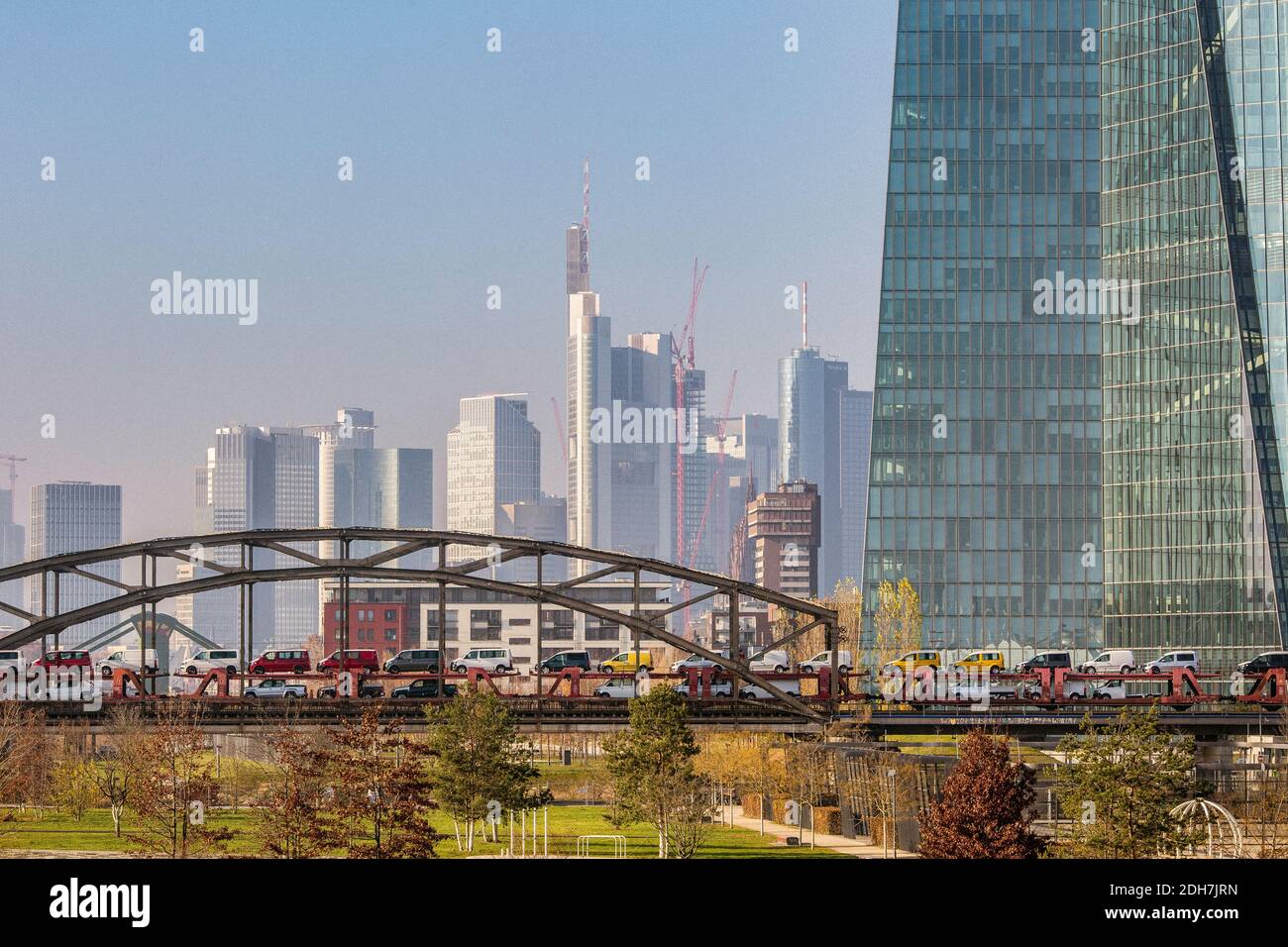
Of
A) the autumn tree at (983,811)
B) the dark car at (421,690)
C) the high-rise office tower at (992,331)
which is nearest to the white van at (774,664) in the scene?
the dark car at (421,690)

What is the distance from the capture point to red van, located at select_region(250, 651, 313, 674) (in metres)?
97.6

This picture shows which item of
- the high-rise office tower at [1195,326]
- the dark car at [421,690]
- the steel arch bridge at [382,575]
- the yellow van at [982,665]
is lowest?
the dark car at [421,690]

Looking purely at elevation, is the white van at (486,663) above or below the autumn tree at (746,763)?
above

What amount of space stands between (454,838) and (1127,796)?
4605 centimetres

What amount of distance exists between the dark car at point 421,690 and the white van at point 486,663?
9.07ft

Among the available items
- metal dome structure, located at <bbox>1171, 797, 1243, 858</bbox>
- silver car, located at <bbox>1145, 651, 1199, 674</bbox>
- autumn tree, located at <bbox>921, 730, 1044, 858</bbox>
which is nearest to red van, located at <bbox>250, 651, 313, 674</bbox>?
autumn tree, located at <bbox>921, 730, 1044, 858</bbox>

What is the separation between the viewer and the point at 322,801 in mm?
74625

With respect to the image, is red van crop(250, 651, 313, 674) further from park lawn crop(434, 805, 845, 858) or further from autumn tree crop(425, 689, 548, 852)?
autumn tree crop(425, 689, 548, 852)

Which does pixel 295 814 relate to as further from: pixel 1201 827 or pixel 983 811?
Answer: pixel 1201 827

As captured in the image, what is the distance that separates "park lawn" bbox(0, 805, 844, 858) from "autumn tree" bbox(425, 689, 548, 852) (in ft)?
7.29

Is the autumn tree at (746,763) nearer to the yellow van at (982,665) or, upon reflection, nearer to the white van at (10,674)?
the yellow van at (982,665)

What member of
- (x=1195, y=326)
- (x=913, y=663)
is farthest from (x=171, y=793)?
(x=1195, y=326)

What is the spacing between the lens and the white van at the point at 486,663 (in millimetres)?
108512
